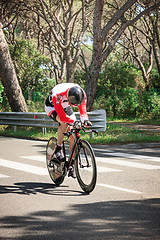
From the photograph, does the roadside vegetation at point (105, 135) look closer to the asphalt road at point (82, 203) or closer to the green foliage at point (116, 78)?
the asphalt road at point (82, 203)

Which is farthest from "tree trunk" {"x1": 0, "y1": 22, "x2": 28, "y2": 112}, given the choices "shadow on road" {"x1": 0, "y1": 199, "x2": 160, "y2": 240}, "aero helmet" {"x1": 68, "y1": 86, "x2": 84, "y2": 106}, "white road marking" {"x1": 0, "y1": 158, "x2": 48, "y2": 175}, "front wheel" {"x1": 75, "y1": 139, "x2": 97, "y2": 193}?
"shadow on road" {"x1": 0, "y1": 199, "x2": 160, "y2": 240}

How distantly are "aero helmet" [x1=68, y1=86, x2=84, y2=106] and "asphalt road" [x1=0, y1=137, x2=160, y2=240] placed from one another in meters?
1.36

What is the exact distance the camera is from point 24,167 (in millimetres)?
8312

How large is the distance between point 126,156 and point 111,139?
325 cm

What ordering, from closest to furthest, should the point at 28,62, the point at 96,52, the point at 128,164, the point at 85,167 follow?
the point at 85,167 → the point at 128,164 → the point at 96,52 → the point at 28,62

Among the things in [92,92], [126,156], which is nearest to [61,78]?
→ [92,92]

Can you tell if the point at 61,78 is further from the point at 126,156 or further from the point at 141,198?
the point at 141,198

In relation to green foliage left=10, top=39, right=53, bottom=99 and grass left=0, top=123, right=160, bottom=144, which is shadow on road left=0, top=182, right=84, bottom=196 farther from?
green foliage left=10, top=39, right=53, bottom=99

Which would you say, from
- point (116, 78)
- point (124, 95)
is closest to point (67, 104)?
point (124, 95)

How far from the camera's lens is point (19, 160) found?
366 inches

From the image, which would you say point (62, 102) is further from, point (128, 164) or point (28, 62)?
point (28, 62)

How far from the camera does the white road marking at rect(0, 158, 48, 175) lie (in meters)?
7.86

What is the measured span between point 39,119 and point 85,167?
9.11m

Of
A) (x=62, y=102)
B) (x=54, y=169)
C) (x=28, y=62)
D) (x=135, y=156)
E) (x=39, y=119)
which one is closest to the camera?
(x=62, y=102)
